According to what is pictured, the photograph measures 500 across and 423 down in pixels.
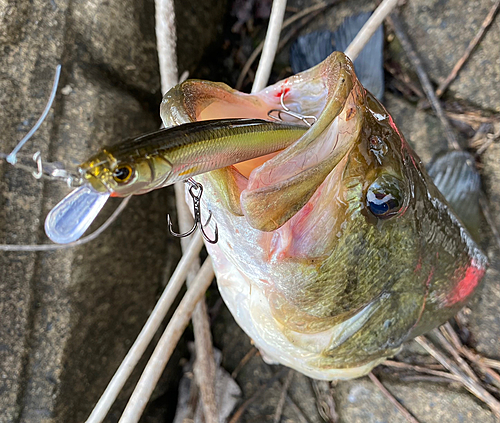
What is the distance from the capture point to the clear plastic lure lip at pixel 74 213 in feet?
2.82

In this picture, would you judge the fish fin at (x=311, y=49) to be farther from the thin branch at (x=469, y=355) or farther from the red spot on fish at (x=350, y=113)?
the thin branch at (x=469, y=355)

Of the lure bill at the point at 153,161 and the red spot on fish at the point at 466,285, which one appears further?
the red spot on fish at the point at 466,285

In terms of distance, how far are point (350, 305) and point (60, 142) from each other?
1.73 metres

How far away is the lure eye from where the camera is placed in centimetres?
75

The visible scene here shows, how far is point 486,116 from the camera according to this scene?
2568 millimetres

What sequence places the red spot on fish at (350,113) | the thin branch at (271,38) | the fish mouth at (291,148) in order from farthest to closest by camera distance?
the thin branch at (271,38) < the red spot on fish at (350,113) < the fish mouth at (291,148)

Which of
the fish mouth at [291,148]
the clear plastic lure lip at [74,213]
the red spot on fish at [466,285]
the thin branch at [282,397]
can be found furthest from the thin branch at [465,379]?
the clear plastic lure lip at [74,213]

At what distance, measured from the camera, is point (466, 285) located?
2.06m

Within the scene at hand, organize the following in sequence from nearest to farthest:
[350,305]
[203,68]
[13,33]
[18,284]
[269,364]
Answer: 1. [350,305]
2. [13,33]
3. [18,284]
4. [203,68]
5. [269,364]

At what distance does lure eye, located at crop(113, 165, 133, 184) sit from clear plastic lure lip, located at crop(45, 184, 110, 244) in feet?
0.34

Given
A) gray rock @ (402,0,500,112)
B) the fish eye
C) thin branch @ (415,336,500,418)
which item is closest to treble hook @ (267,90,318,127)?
the fish eye

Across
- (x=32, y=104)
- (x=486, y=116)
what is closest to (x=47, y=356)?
(x=32, y=104)

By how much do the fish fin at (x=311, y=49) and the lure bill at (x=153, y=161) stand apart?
1.87 meters

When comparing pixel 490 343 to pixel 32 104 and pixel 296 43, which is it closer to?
pixel 296 43
